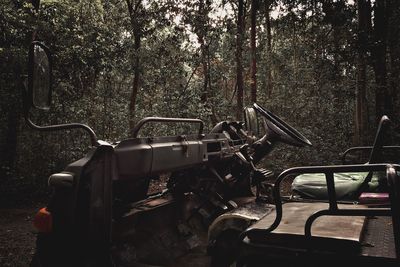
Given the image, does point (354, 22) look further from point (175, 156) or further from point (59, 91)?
point (175, 156)

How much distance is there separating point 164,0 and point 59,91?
20.1ft

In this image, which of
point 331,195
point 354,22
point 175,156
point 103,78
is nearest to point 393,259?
point 331,195

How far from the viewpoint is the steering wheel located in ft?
12.1

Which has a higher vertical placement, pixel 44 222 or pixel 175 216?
pixel 44 222

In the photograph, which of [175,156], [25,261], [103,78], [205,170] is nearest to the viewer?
[175,156]

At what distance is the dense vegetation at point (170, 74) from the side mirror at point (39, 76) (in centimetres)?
596

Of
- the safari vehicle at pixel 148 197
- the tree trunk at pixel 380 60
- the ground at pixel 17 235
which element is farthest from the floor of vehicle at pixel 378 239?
the tree trunk at pixel 380 60

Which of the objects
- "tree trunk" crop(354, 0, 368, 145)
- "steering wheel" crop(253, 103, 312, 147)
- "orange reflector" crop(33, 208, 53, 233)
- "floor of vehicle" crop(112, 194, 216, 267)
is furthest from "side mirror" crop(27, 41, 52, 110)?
"tree trunk" crop(354, 0, 368, 145)

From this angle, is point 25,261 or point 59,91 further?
point 59,91

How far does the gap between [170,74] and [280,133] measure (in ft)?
32.8

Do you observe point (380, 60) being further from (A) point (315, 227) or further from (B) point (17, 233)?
(B) point (17, 233)

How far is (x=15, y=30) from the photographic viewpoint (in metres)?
7.93

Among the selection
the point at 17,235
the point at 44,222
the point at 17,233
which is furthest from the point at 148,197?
the point at 17,233

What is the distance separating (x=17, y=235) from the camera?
19.0 ft
